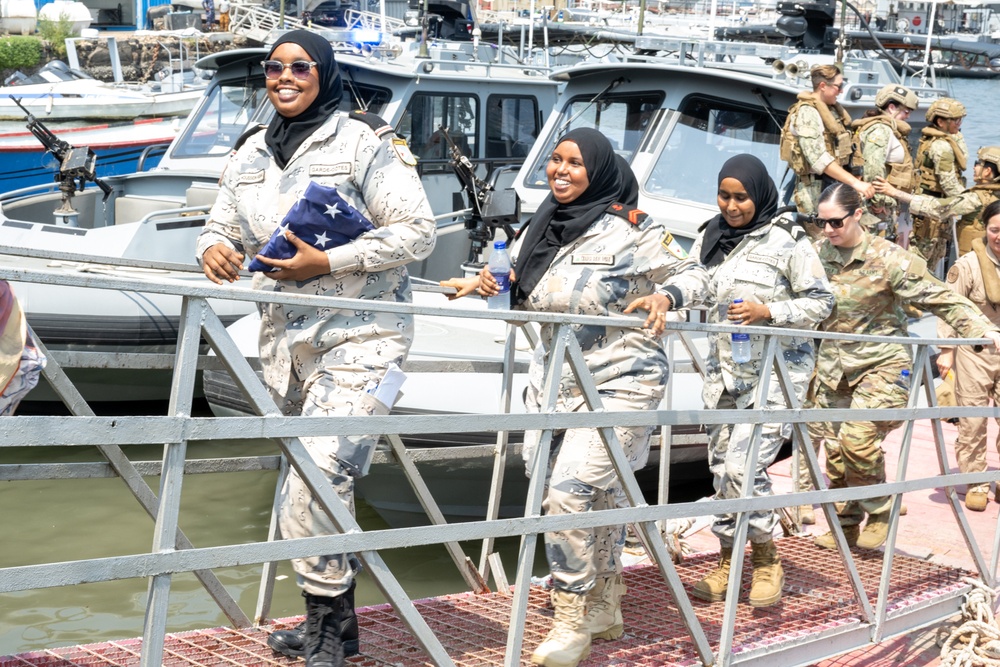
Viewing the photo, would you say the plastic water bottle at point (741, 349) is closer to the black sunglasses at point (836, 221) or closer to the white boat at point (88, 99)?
the black sunglasses at point (836, 221)

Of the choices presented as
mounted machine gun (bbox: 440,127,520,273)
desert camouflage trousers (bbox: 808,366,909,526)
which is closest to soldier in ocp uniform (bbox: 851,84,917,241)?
mounted machine gun (bbox: 440,127,520,273)

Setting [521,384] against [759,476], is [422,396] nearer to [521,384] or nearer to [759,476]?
[521,384]

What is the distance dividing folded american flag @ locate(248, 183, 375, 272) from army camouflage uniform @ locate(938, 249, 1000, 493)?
368 centimetres

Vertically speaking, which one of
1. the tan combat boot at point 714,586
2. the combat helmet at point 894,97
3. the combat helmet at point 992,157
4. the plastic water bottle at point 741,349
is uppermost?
the combat helmet at point 894,97

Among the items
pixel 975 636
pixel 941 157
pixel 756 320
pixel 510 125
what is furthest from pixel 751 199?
pixel 510 125

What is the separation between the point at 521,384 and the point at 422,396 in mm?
514

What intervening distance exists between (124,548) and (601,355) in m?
3.81

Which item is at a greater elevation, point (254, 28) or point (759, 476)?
point (254, 28)

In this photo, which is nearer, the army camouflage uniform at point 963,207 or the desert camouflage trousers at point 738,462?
the desert camouflage trousers at point 738,462

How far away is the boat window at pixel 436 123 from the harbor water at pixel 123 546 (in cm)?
306

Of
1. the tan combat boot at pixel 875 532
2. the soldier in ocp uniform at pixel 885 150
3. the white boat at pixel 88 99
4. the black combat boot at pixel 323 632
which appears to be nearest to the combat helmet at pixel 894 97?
the soldier in ocp uniform at pixel 885 150

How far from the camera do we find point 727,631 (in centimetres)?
362

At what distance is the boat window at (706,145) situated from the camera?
7.59 metres

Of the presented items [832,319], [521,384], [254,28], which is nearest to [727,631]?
[832,319]
